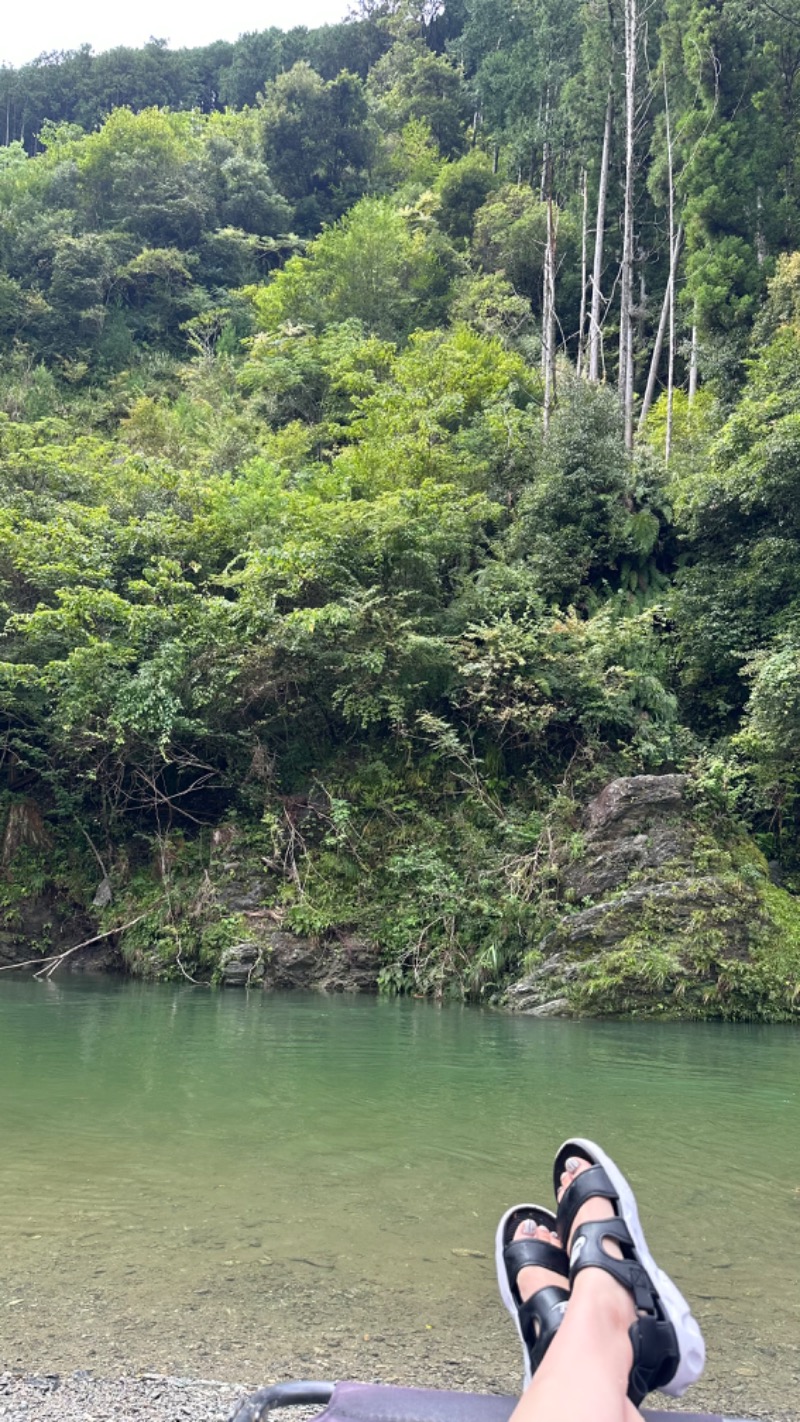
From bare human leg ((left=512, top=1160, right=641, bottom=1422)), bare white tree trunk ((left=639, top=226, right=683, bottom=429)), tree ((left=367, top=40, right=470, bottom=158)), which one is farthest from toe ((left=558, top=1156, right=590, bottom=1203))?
tree ((left=367, top=40, right=470, bottom=158))

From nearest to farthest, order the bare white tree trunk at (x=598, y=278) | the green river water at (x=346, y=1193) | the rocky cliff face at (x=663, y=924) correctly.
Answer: the green river water at (x=346, y=1193) → the rocky cliff face at (x=663, y=924) → the bare white tree trunk at (x=598, y=278)

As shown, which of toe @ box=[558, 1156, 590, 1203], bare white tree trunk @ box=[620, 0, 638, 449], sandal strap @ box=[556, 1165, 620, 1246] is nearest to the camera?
sandal strap @ box=[556, 1165, 620, 1246]

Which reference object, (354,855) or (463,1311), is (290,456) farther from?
(463,1311)

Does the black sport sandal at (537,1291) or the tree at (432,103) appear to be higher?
the tree at (432,103)

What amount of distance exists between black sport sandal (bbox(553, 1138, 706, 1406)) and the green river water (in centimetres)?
55

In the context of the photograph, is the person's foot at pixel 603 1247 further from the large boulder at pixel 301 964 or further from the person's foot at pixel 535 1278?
the large boulder at pixel 301 964

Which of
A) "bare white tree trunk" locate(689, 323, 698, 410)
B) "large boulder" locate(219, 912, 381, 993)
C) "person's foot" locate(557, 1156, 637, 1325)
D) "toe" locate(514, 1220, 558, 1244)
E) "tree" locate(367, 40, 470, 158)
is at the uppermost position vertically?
"tree" locate(367, 40, 470, 158)

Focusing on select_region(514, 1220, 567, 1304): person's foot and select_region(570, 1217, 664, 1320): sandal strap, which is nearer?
select_region(570, 1217, 664, 1320): sandal strap

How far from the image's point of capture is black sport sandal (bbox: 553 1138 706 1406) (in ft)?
5.82

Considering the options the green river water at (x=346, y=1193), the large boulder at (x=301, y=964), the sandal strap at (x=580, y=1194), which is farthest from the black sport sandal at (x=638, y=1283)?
the large boulder at (x=301, y=964)

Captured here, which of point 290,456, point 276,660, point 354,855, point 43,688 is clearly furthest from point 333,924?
point 290,456

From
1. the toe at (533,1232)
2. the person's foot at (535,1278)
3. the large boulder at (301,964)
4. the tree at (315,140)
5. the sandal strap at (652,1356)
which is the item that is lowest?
the large boulder at (301,964)

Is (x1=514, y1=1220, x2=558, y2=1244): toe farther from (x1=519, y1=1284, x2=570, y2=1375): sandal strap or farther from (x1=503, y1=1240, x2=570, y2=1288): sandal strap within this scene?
(x1=519, y1=1284, x2=570, y2=1375): sandal strap

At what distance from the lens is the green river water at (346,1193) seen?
248 centimetres
